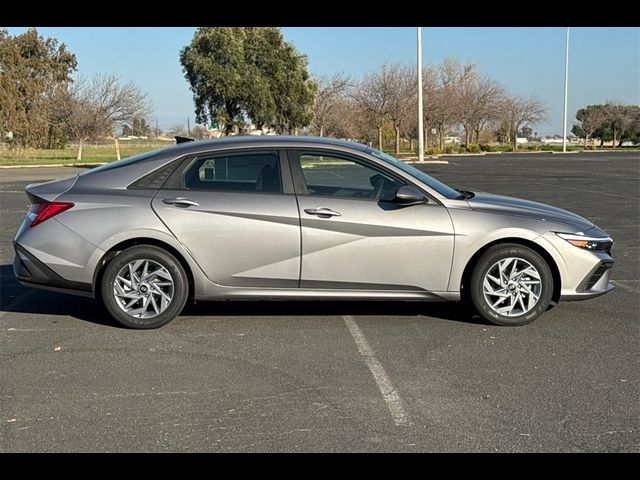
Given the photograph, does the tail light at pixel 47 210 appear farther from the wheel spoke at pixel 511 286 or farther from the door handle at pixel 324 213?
the wheel spoke at pixel 511 286

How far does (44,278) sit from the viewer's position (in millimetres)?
5504

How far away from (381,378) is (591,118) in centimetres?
8071

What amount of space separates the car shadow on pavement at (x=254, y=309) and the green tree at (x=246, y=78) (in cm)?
3523

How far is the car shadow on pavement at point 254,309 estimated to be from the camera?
5938mm

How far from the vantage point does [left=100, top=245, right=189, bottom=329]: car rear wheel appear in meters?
5.43

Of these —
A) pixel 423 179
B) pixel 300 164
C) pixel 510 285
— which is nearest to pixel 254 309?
pixel 300 164

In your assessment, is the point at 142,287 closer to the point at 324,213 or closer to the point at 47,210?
the point at 47,210

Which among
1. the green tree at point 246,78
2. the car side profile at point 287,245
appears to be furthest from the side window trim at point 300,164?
the green tree at point 246,78

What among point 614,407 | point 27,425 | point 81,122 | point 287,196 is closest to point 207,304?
point 287,196

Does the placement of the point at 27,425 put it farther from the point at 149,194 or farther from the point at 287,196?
the point at 287,196

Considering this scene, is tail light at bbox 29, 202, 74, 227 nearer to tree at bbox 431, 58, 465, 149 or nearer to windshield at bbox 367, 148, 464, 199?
windshield at bbox 367, 148, 464, 199

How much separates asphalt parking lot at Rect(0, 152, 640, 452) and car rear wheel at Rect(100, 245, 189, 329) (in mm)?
145

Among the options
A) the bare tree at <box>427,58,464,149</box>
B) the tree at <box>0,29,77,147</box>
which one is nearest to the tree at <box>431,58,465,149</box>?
the bare tree at <box>427,58,464,149</box>

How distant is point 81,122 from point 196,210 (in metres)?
41.0
